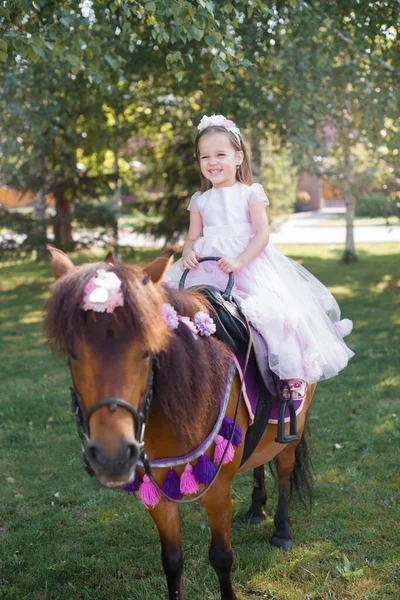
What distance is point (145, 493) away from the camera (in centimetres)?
261

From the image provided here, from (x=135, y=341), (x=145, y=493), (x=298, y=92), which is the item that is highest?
(x=298, y=92)

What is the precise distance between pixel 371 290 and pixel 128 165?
7.69 meters

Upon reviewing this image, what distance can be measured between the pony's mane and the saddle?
4.6 inches

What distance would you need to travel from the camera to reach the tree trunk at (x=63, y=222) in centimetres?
1334

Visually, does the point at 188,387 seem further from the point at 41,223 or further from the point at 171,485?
the point at 41,223

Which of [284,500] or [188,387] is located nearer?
[188,387]

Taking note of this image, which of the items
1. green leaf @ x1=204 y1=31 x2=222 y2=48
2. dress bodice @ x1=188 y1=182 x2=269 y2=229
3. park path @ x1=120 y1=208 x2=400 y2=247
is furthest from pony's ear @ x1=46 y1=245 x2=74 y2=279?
park path @ x1=120 y1=208 x2=400 y2=247

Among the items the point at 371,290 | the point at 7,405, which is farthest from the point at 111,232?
the point at 7,405

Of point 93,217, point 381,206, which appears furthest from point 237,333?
point 381,206

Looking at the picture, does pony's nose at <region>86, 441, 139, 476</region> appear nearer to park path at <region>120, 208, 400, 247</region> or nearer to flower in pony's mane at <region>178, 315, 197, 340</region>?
flower in pony's mane at <region>178, 315, 197, 340</region>

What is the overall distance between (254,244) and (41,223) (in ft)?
36.1

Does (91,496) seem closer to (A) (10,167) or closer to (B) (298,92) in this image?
(B) (298,92)

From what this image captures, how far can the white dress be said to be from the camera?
9.77ft

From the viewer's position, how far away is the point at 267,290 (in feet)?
10.1
